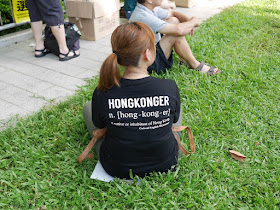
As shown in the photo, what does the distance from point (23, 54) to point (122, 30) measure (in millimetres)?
3098

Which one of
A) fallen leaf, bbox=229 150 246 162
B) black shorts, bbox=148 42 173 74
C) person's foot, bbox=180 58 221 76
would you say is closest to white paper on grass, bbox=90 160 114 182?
fallen leaf, bbox=229 150 246 162

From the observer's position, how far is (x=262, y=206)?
2135 mm

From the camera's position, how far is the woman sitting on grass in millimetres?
1957

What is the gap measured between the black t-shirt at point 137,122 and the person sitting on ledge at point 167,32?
161 centimetres

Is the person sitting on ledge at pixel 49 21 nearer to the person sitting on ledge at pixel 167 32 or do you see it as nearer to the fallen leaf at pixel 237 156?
the person sitting on ledge at pixel 167 32

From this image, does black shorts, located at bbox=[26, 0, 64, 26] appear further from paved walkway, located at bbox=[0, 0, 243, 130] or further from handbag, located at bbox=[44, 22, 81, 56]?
paved walkway, located at bbox=[0, 0, 243, 130]

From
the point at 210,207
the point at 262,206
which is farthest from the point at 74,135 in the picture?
the point at 262,206

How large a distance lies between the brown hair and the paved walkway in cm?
154

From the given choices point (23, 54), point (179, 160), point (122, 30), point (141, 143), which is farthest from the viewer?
point (23, 54)

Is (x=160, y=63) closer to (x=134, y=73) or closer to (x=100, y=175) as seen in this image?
(x=134, y=73)

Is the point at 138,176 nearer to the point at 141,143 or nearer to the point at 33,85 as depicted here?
the point at 141,143

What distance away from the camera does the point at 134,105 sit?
1.98m

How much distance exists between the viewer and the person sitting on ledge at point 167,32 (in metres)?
3.51

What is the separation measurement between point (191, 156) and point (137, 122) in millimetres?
768
